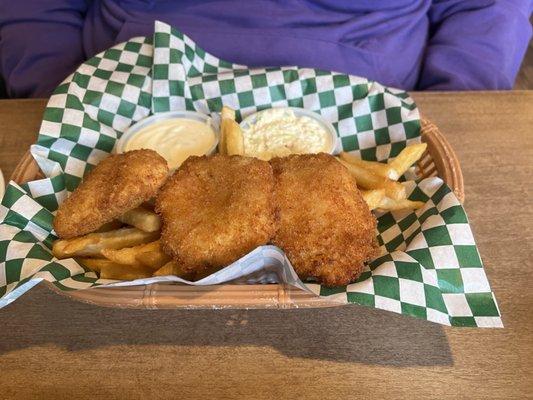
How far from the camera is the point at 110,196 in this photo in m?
1.22

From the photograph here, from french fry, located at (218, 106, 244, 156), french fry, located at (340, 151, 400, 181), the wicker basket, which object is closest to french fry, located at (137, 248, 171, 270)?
the wicker basket

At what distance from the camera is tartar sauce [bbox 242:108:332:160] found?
1628mm

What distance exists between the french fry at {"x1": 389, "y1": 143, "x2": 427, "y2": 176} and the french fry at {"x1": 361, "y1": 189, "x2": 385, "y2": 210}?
0.15m

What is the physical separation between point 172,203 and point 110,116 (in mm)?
713

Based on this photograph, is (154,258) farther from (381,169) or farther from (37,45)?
(37,45)

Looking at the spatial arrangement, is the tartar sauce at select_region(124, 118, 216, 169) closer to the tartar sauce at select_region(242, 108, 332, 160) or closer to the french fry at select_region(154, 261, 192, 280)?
the tartar sauce at select_region(242, 108, 332, 160)

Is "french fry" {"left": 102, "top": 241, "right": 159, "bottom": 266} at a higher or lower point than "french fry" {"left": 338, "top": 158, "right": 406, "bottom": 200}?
lower

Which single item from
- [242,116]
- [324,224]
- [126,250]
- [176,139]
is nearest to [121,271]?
[126,250]

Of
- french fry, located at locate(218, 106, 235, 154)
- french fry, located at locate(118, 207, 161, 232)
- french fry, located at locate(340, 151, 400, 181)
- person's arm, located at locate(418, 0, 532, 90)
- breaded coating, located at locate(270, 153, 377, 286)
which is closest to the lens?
breaded coating, located at locate(270, 153, 377, 286)

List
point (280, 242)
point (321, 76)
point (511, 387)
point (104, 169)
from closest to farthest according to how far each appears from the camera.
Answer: point (511, 387) → point (280, 242) → point (104, 169) → point (321, 76)

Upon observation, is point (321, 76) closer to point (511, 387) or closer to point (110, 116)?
point (110, 116)

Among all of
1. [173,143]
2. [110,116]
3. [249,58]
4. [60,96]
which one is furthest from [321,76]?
[60,96]

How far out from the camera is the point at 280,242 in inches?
46.0

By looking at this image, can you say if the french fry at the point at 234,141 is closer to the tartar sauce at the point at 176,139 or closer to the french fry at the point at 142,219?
the tartar sauce at the point at 176,139
